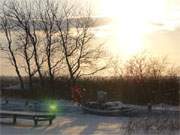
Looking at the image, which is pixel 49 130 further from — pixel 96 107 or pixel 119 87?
pixel 119 87

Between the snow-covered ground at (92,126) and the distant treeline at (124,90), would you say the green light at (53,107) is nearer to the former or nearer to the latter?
the snow-covered ground at (92,126)

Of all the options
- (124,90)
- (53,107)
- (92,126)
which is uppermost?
(92,126)

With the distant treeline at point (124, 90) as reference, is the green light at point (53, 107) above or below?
above

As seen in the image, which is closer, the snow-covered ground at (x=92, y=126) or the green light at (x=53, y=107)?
the snow-covered ground at (x=92, y=126)

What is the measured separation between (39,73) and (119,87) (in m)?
11.2

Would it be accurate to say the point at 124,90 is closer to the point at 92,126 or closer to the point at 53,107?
the point at 53,107

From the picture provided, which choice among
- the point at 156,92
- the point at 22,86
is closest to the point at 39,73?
the point at 22,86

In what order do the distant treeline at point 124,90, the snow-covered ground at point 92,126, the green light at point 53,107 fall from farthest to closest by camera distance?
1. the distant treeline at point 124,90
2. the green light at point 53,107
3. the snow-covered ground at point 92,126

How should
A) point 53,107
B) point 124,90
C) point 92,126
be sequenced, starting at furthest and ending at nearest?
point 124,90 < point 53,107 < point 92,126

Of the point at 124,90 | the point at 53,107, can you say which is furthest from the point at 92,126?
the point at 124,90

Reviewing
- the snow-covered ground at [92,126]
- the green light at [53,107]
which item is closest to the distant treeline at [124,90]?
the green light at [53,107]

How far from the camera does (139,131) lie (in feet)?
62.5

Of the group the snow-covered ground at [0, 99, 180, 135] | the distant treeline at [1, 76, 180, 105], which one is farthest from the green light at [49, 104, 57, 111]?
the distant treeline at [1, 76, 180, 105]

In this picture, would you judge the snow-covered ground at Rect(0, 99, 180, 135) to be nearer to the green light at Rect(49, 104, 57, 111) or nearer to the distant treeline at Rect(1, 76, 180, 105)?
the green light at Rect(49, 104, 57, 111)
